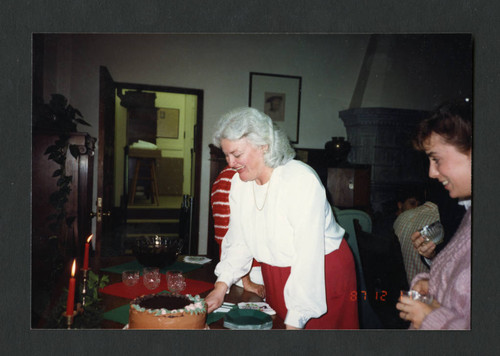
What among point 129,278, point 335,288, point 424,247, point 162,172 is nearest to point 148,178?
point 162,172

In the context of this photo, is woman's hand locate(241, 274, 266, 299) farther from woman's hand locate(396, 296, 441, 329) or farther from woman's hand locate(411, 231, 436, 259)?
woman's hand locate(411, 231, 436, 259)

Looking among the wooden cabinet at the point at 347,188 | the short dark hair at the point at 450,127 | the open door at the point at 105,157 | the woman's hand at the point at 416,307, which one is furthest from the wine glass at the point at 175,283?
the short dark hair at the point at 450,127

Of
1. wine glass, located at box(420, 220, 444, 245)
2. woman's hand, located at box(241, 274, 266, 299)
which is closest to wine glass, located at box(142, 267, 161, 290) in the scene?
woman's hand, located at box(241, 274, 266, 299)

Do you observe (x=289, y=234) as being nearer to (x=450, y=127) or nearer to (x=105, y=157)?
(x=450, y=127)

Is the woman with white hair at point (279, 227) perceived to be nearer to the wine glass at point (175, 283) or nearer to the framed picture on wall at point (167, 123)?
the wine glass at point (175, 283)

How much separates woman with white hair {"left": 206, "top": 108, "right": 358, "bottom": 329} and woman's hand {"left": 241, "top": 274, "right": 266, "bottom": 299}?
0.08 feet

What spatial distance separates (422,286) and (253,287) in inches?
22.8

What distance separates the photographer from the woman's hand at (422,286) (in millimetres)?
1321

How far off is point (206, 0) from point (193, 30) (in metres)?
0.13

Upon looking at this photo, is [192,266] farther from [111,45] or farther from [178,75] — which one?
[111,45]

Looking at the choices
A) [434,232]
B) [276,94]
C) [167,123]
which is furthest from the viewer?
[167,123]

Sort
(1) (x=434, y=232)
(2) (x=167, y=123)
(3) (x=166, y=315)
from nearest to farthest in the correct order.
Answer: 1. (3) (x=166, y=315)
2. (1) (x=434, y=232)
3. (2) (x=167, y=123)

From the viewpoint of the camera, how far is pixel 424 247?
4.78ft

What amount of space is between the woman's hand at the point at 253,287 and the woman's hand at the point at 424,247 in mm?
603
